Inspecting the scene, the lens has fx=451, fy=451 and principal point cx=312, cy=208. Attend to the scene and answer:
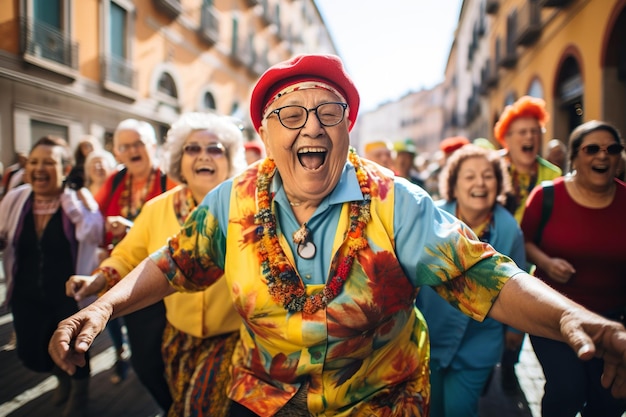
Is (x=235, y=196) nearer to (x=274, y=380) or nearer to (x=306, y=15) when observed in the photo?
(x=274, y=380)

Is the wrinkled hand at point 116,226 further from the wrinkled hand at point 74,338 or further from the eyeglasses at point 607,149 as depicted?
the eyeglasses at point 607,149

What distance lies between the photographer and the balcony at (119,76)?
11.1 metres

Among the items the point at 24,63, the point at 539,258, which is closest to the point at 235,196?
the point at 539,258

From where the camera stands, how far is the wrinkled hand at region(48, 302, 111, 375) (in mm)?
1256

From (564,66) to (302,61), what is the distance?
1159 centimetres

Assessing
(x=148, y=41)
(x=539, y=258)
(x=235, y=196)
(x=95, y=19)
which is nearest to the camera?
(x=235, y=196)

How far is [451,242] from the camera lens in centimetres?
154

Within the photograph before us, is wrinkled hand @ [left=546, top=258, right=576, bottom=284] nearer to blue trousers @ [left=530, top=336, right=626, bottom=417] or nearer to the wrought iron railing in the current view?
blue trousers @ [left=530, top=336, right=626, bottom=417]

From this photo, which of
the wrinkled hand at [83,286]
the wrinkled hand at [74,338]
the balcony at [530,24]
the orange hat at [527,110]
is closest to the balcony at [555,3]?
the balcony at [530,24]

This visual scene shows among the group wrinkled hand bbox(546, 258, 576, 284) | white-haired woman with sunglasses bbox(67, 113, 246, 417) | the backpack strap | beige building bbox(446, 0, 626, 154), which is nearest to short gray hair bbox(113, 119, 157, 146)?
white-haired woman with sunglasses bbox(67, 113, 246, 417)

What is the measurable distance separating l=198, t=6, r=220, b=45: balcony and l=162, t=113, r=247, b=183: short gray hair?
1461 cm

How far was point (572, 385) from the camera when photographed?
2447 mm

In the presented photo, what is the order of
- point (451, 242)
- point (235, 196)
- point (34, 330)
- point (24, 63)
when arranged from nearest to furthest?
point (451, 242) → point (235, 196) → point (34, 330) → point (24, 63)

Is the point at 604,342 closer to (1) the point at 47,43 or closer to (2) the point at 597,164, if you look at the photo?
(2) the point at 597,164
